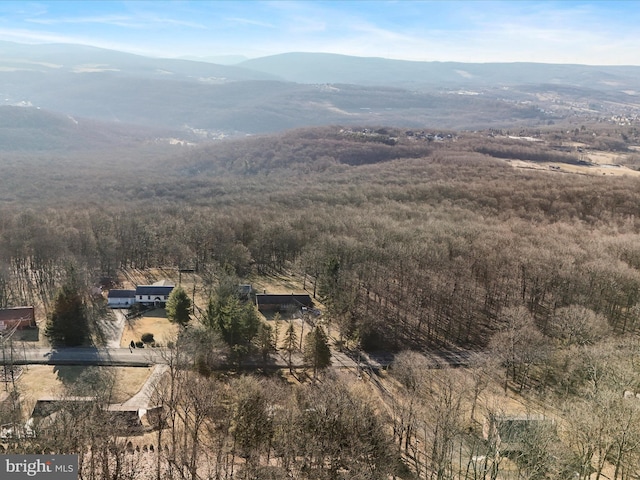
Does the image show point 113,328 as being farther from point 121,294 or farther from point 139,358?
point 139,358

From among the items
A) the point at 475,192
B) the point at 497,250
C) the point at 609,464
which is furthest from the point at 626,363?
the point at 475,192

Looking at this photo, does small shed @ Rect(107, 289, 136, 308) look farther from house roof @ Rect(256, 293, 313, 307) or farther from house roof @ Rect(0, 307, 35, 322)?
house roof @ Rect(256, 293, 313, 307)

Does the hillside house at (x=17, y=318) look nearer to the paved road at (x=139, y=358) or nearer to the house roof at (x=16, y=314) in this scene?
the house roof at (x=16, y=314)

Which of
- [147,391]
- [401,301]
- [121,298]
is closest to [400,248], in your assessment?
[401,301]

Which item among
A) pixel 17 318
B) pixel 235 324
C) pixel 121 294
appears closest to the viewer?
pixel 235 324

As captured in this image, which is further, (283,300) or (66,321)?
(283,300)

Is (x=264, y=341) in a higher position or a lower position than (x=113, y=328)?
higher
